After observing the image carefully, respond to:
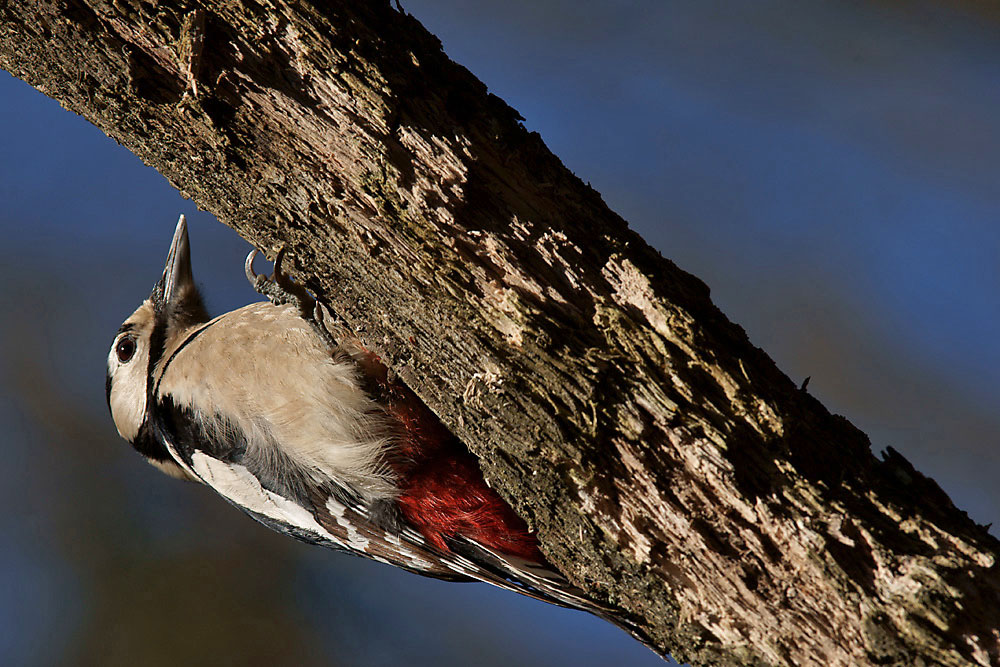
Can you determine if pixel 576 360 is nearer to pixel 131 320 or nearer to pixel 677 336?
pixel 677 336

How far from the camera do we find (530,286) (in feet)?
3.84

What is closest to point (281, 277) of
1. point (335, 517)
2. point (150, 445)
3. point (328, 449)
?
point (328, 449)

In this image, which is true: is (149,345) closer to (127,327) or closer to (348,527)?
(127,327)

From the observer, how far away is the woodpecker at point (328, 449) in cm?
177

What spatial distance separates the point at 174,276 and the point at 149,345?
0.78 ft

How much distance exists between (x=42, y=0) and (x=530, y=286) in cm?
87

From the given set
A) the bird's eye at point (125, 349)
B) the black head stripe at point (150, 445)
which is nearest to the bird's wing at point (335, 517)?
the black head stripe at point (150, 445)

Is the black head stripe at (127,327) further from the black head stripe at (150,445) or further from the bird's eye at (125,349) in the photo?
the black head stripe at (150,445)

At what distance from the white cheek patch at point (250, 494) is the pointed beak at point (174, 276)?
582mm

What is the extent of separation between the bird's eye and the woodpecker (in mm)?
251

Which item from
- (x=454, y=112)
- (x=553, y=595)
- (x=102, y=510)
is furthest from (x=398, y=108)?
(x=102, y=510)

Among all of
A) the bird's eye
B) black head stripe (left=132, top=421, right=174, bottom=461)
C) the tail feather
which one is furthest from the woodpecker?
the bird's eye

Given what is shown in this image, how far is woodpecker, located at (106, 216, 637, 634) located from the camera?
1.77 metres

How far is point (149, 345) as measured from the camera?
92.2 inches
